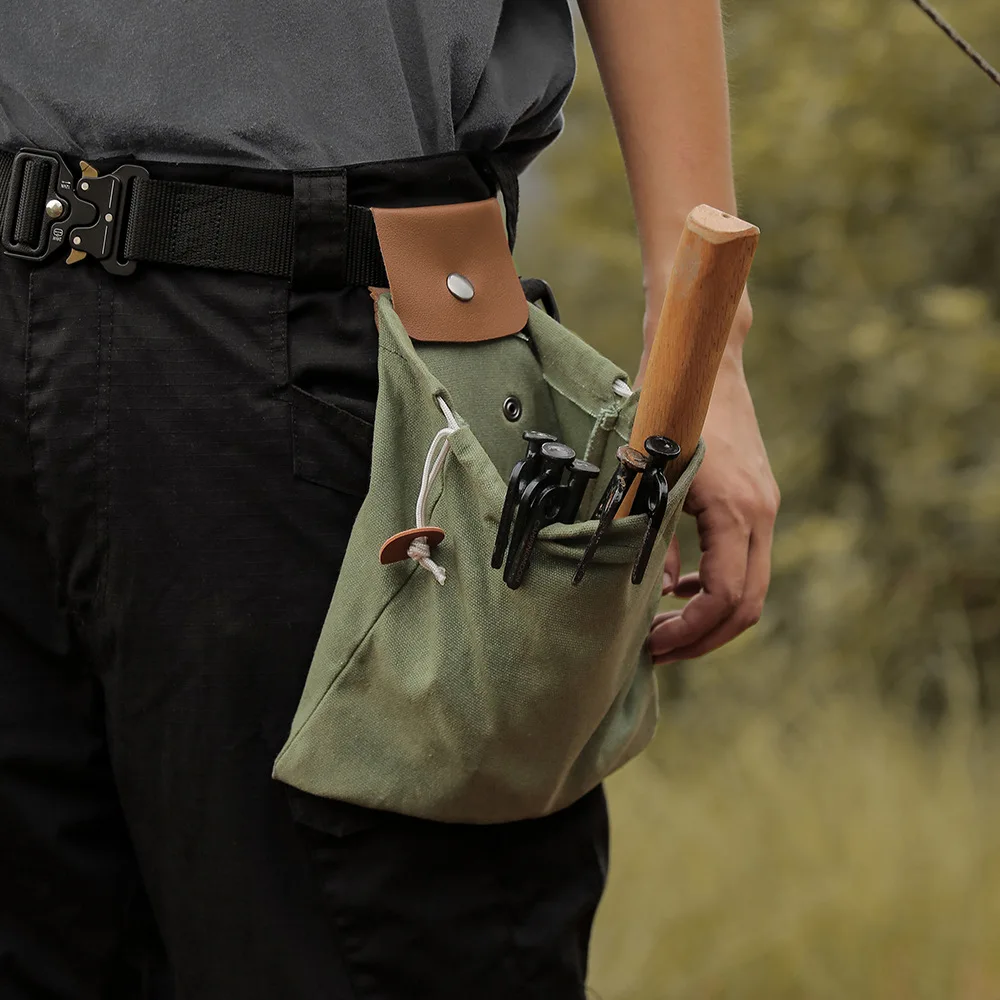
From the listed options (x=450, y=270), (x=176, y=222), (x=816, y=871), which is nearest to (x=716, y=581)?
(x=450, y=270)

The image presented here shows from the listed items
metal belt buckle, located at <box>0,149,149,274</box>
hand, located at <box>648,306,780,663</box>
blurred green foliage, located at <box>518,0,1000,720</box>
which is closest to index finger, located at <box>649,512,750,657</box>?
hand, located at <box>648,306,780,663</box>

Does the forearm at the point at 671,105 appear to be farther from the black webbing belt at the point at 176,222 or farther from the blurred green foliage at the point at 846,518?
A: the blurred green foliage at the point at 846,518

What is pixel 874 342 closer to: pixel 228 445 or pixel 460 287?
pixel 460 287

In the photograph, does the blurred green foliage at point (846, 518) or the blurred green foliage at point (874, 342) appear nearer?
the blurred green foliage at point (846, 518)

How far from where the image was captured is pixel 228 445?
0.93 metres

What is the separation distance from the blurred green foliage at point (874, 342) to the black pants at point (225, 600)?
246 cm

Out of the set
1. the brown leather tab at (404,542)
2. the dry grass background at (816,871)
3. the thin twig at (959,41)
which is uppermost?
the thin twig at (959,41)

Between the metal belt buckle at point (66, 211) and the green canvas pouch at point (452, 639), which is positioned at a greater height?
the metal belt buckle at point (66, 211)

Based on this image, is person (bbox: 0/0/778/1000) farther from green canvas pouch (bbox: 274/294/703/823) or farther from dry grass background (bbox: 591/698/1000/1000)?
dry grass background (bbox: 591/698/1000/1000)

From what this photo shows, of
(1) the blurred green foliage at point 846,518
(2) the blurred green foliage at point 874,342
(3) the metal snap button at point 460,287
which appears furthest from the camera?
(2) the blurred green foliage at point 874,342

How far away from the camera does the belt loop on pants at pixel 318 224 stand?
0.93 meters

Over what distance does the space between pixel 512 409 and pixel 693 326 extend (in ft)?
0.74

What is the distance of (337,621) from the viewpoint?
929mm

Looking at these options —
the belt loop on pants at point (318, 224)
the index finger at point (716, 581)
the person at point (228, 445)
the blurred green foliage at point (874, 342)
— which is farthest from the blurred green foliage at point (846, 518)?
the belt loop on pants at point (318, 224)
